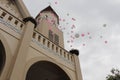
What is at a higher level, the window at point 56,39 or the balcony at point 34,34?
the window at point 56,39

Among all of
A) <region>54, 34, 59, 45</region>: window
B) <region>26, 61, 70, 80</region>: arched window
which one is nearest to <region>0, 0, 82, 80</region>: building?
<region>26, 61, 70, 80</region>: arched window

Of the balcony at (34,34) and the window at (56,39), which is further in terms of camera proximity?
the window at (56,39)

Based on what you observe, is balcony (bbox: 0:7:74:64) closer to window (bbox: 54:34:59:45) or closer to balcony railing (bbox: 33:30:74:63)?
balcony railing (bbox: 33:30:74:63)

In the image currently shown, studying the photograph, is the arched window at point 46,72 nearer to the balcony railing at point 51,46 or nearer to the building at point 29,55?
the building at point 29,55

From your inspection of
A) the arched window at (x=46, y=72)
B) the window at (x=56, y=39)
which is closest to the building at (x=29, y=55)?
the arched window at (x=46, y=72)

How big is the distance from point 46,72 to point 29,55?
181cm

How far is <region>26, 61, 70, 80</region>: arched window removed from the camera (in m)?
7.91

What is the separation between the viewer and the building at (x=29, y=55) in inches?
234

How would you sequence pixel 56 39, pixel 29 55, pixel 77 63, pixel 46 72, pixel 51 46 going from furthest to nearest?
pixel 56 39
pixel 77 63
pixel 51 46
pixel 46 72
pixel 29 55

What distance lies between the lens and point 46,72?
8.34 meters

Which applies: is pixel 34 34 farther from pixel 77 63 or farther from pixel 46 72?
pixel 77 63

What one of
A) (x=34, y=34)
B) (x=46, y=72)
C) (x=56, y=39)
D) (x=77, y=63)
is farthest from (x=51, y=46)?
(x=56, y=39)

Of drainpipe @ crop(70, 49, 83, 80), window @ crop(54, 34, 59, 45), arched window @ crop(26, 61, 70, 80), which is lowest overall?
arched window @ crop(26, 61, 70, 80)

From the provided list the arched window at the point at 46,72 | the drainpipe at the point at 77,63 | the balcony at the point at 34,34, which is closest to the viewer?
the balcony at the point at 34,34
